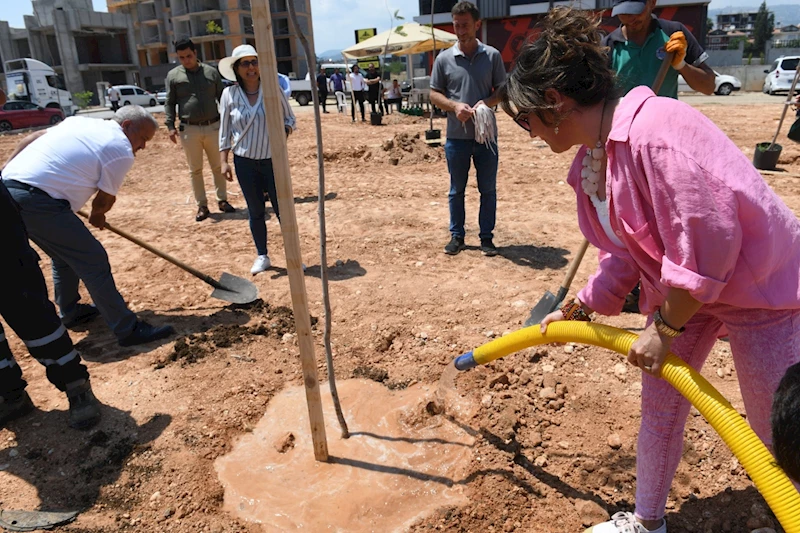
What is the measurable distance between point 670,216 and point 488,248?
371 cm

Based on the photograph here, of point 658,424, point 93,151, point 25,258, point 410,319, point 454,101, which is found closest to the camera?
point 658,424

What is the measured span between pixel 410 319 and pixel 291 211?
1991 mm

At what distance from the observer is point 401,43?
18.2 m

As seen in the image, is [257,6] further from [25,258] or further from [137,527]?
[137,527]

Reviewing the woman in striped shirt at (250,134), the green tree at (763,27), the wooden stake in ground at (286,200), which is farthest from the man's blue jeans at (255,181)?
the green tree at (763,27)

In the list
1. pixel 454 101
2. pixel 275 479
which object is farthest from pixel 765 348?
pixel 454 101

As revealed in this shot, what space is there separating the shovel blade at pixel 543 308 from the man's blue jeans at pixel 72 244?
2647 millimetres

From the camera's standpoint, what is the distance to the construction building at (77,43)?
4891cm

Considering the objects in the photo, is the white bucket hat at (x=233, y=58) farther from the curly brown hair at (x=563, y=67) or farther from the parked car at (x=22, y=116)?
the parked car at (x=22, y=116)

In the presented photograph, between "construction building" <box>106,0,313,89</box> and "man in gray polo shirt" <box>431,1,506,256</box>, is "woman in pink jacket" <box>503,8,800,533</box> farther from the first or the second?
"construction building" <box>106,0,313,89</box>

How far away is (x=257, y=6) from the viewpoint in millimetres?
1917

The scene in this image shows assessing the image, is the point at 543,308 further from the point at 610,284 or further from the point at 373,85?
the point at 373,85

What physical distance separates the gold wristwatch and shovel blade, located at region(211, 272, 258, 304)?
3.32 meters

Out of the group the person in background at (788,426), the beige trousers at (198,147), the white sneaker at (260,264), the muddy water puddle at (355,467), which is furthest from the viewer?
the beige trousers at (198,147)
